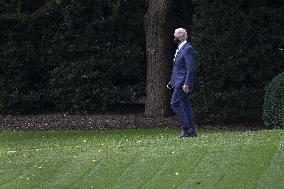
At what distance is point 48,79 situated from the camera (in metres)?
21.2

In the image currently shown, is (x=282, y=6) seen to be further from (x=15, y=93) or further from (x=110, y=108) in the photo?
(x=15, y=93)

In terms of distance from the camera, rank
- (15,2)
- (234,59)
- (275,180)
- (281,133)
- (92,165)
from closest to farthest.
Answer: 1. (275,180)
2. (92,165)
3. (281,133)
4. (234,59)
5. (15,2)

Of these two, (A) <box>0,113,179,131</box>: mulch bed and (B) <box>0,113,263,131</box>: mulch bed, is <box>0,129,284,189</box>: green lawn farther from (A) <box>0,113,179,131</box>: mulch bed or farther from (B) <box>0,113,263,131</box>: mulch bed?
(A) <box>0,113,179,131</box>: mulch bed

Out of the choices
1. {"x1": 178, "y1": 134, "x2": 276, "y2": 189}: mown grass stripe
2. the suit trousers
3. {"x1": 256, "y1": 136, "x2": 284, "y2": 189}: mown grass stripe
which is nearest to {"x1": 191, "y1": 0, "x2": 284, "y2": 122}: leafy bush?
the suit trousers

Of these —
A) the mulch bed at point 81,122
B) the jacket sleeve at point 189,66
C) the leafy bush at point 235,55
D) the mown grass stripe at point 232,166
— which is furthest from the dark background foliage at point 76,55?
the mown grass stripe at point 232,166

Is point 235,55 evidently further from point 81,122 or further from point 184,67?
point 184,67

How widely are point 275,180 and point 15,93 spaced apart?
42.9ft

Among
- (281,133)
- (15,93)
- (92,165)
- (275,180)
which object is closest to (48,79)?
(15,93)

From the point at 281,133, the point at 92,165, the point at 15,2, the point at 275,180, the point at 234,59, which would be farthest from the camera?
the point at 15,2

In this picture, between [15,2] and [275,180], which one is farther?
[15,2]

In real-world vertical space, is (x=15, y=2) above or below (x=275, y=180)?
above

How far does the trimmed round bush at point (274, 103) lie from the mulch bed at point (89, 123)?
1143 millimetres

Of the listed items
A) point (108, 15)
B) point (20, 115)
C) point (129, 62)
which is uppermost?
point (108, 15)

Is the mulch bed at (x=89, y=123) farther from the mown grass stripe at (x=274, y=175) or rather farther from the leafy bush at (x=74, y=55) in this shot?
the mown grass stripe at (x=274, y=175)
